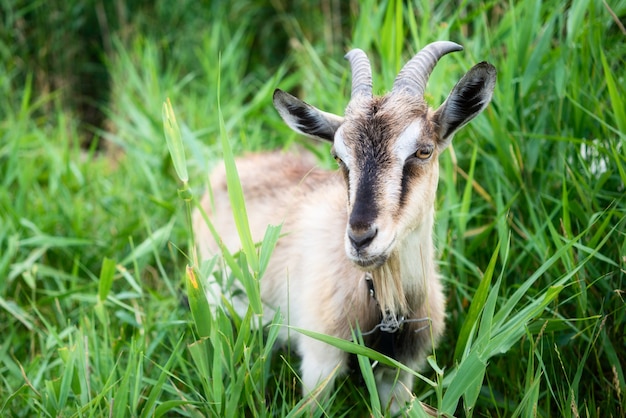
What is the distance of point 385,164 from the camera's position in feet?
8.51

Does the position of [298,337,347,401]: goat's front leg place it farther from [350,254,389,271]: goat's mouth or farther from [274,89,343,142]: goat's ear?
[274,89,343,142]: goat's ear

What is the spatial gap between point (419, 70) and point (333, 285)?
996mm

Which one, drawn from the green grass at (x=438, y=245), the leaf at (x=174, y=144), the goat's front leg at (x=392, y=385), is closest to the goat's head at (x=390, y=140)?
the green grass at (x=438, y=245)

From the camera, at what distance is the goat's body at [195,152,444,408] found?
9.82 ft

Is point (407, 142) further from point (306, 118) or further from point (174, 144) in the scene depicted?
point (174, 144)

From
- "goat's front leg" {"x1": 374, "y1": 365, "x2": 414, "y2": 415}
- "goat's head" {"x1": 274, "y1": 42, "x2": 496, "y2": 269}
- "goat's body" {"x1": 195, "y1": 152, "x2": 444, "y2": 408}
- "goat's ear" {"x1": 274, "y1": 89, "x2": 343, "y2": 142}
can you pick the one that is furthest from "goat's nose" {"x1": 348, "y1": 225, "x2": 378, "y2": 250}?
"goat's front leg" {"x1": 374, "y1": 365, "x2": 414, "y2": 415}

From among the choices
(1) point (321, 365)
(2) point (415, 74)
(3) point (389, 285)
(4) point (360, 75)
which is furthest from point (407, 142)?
(1) point (321, 365)

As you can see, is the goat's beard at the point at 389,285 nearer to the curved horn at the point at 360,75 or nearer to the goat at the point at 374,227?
the goat at the point at 374,227

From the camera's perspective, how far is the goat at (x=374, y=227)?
8.44 feet

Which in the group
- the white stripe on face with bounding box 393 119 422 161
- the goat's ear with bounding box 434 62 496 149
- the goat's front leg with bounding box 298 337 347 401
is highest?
the goat's ear with bounding box 434 62 496 149

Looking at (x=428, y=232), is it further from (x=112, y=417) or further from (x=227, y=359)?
(x=112, y=417)

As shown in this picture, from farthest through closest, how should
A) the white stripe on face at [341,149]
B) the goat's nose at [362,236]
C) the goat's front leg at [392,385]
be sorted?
1. the goat's front leg at [392,385]
2. the white stripe on face at [341,149]
3. the goat's nose at [362,236]

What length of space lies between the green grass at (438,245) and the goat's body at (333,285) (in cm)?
17

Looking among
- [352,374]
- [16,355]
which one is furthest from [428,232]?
[16,355]
